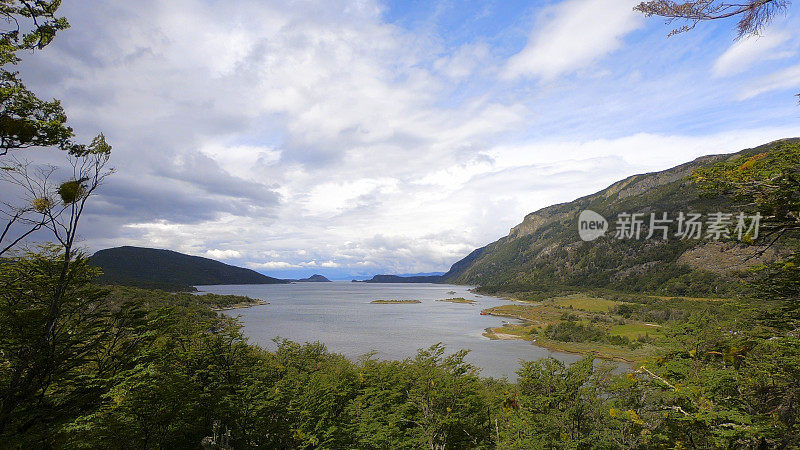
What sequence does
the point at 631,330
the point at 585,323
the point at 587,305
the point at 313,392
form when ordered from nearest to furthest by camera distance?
the point at 313,392 < the point at 631,330 < the point at 585,323 < the point at 587,305

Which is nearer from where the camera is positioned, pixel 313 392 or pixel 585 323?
pixel 313 392

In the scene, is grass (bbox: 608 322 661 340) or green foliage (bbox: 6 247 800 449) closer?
green foliage (bbox: 6 247 800 449)

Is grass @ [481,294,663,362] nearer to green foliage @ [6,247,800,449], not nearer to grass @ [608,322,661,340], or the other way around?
grass @ [608,322,661,340]

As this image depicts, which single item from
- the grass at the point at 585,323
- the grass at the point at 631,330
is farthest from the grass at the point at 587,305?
the grass at the point at 631,330

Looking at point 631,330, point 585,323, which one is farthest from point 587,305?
point 631,330

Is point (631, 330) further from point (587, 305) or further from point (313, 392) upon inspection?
point (313, 392)

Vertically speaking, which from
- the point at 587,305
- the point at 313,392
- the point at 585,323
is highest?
the point at 313,392

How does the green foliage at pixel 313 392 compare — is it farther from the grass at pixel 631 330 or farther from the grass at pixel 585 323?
the grass at pixel 631 330

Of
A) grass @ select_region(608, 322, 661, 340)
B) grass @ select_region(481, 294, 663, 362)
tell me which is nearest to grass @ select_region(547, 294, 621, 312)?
grass @ select_region(481, 294, 663, 362)

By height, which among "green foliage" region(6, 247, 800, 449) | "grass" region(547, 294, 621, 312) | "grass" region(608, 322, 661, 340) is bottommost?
"grass" region(547, 294, 621, 312)

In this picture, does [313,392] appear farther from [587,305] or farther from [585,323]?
[587,305]

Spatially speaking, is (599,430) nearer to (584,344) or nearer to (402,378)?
(402,378)

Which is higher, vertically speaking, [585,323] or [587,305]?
[585,323]

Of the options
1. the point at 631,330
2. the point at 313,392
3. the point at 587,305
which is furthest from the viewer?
the point at 587,305
